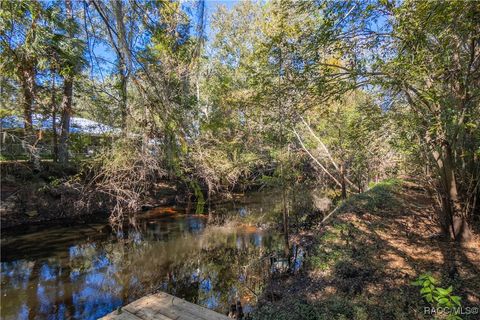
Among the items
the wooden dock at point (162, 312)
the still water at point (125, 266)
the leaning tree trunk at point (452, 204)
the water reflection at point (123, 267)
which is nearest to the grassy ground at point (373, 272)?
the leaning tree trunk at point (452, 204)

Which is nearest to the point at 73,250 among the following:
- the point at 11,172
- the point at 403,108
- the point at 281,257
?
the point at 11,172

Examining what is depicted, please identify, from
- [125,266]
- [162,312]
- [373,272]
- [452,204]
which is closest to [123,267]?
[125,266]

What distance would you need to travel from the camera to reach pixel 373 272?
4.38 meters

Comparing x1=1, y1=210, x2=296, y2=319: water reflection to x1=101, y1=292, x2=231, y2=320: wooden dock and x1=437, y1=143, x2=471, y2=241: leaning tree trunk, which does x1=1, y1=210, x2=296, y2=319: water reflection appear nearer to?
x1=101, y1=292, x2=231, y2=320: wooden dock

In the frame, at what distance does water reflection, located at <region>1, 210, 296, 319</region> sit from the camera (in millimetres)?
4988

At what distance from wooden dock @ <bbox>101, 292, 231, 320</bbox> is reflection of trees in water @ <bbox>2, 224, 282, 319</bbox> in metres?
2.25

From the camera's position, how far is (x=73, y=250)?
7387 millimetres

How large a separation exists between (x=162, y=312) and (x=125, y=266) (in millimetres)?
4333

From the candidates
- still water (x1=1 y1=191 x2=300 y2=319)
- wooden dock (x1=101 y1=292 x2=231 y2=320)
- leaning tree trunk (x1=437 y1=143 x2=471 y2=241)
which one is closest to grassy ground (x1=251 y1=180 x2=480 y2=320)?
leaning tree trunk (x1=437 y1=143 x2=471 y2=241)

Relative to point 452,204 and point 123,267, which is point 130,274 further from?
point 452,204

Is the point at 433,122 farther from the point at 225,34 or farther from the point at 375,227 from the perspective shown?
the point at 225,34

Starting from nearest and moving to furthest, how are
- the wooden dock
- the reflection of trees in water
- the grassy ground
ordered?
the wooden dock → the grassy ground → the reflection of trees in water

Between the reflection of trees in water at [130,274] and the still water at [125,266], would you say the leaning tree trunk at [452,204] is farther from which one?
the reflection of trees in water at [130,274]

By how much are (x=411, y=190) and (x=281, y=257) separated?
6956 mm
